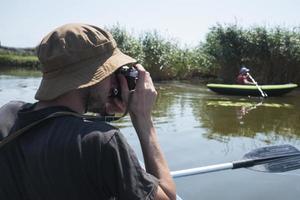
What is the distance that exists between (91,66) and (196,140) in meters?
6.80

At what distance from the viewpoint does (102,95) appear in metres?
1.49

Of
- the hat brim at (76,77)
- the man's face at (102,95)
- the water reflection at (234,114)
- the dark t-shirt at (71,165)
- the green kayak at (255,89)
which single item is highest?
the hat brim at (76,77)

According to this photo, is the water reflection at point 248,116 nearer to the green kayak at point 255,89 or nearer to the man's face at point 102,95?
the green kayak at point 255,89

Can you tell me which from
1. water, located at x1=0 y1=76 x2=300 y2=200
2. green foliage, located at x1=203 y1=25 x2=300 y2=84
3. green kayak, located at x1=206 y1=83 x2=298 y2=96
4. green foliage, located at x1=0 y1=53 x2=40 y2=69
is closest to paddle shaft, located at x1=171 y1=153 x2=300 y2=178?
water, located at x1=0 y1=76 x2=300 y2=200

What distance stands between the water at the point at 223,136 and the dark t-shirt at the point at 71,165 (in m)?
3.53

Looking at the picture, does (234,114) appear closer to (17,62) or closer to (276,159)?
(276,159)

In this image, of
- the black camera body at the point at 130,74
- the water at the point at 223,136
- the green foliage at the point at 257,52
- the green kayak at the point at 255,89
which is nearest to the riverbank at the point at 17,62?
the green foliage at the point at 257,52

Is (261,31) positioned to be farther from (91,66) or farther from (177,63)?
(91,66)

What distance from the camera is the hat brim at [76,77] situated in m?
1.42

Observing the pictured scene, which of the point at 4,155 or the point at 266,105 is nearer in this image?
the point at 4,155

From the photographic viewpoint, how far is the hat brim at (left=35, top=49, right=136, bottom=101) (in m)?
1.42

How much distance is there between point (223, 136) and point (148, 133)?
714 cm

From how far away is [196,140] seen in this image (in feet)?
26.6

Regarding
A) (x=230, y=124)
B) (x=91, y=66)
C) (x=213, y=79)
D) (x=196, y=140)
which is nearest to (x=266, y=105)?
(x=230, y=124)
